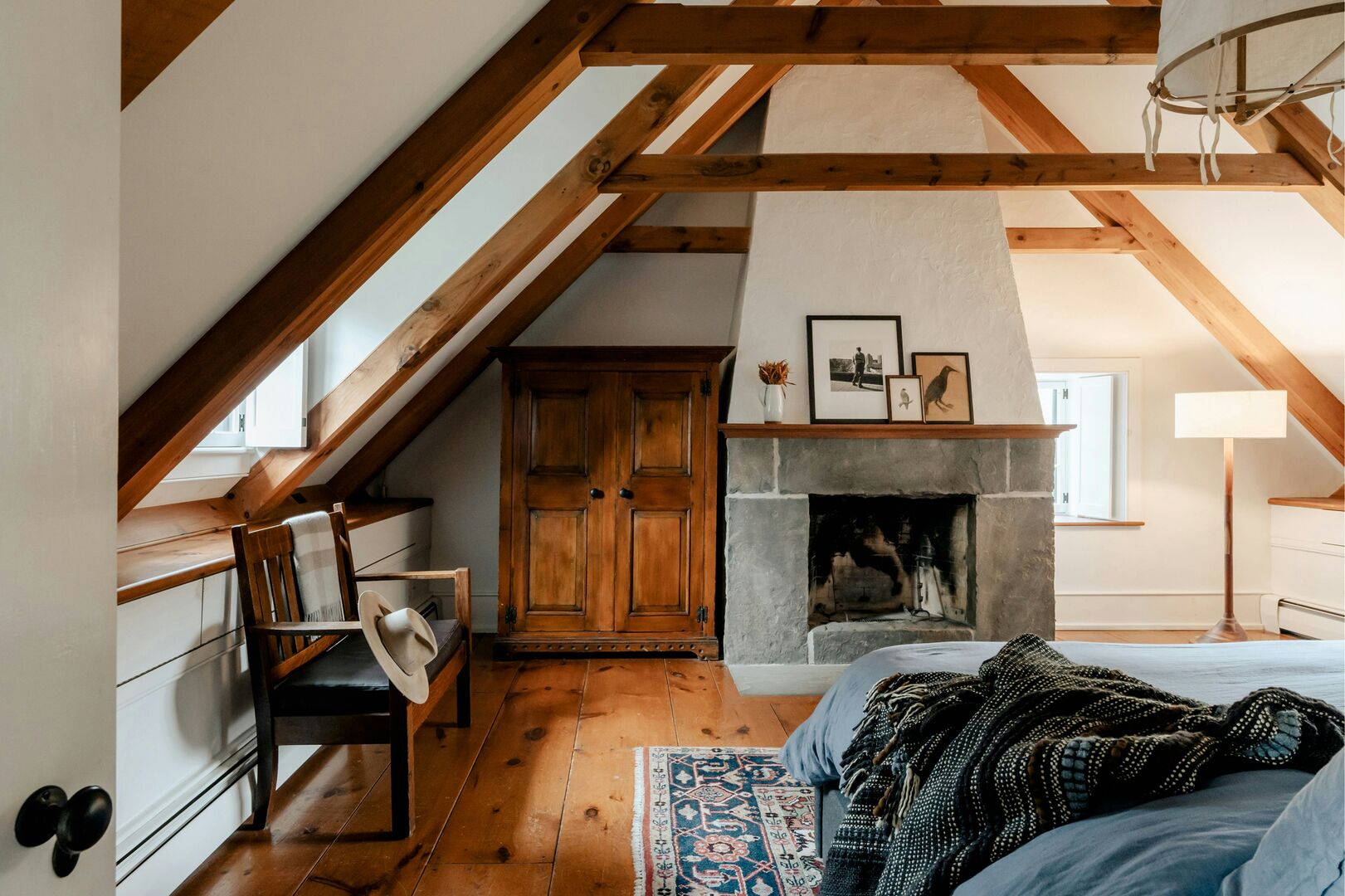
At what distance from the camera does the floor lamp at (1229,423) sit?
4.18 m

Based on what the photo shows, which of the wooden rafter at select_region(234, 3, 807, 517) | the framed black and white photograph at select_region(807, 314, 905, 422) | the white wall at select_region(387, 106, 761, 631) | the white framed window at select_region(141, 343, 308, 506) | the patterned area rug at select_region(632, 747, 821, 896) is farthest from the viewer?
the white wall at select_region(387, 106, 761, 631)

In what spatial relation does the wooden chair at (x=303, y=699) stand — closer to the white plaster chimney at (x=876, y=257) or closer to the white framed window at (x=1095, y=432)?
the white plaster chimney at (x=876, y=257)

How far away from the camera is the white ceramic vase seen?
12.4 ft

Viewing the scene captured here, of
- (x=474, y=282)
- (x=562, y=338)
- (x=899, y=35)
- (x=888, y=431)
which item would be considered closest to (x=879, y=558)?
(x=888, y=431)

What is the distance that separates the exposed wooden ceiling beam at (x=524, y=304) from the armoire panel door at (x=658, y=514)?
80cm

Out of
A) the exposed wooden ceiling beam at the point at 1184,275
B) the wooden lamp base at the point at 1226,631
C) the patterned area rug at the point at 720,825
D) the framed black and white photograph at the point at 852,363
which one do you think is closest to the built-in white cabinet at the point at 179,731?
A: the patterned area rug at the point at 720,825

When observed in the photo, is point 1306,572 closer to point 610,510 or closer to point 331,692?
point 610,510

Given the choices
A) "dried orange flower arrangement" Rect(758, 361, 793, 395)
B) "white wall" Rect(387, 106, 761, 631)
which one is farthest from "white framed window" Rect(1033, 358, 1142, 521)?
"white wall" Rect(387, 106, 761, 631)

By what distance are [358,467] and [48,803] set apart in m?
3.86

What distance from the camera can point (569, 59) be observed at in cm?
218

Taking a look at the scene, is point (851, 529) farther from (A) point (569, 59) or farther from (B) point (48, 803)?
(B) point (48, 803)

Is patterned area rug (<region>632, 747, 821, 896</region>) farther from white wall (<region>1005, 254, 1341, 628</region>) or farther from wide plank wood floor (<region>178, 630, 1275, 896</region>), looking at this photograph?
white wall (<region>1005, 254, 1341, 628</region>)

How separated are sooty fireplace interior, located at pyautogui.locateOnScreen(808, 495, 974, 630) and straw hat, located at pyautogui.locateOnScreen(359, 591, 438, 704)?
2249 mm

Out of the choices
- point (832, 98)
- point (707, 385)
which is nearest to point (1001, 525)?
point (707, 385)
